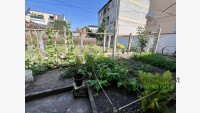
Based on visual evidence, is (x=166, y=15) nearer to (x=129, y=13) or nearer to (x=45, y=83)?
(x=129, y=13)

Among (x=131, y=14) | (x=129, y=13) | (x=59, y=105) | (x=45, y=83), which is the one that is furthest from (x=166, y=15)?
(x=45, y=83)

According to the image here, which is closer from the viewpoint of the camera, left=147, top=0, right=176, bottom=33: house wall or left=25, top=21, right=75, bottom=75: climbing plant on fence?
left=25, top=21, right=75, bottom=75: climbing plant on fence

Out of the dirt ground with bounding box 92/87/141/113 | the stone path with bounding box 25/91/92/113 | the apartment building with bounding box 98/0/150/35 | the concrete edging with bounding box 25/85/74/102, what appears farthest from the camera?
the apartment building with bounding box 98/0/150/35

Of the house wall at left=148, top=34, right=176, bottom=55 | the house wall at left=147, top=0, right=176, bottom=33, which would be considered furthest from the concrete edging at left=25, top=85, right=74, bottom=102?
the house wall at left=147, top=0, right=176, bottom=33

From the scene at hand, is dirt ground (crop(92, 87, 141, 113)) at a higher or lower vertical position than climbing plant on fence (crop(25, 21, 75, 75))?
lower

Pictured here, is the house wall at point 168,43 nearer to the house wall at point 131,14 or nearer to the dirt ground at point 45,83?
the dirt ground at point 45,83

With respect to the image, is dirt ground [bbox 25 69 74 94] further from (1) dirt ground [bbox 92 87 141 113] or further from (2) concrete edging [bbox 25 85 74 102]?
(1) dirt ground [bbox 92 87 141 113]

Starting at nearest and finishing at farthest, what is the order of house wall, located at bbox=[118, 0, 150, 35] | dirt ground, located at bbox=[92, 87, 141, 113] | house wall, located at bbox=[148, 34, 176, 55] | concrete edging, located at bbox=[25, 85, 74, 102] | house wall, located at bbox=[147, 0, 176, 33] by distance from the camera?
dirt ground, located at bbox=[92, 87, 141, 113], concrete edging, located at bbox=[25, 85, 74, 102], house wall, located at bbox=[148, 34, 176, 55], house wall, located at bbox=[147, 0, 176, 33], house wall, located at bbox=[118, 0, 150, 35]

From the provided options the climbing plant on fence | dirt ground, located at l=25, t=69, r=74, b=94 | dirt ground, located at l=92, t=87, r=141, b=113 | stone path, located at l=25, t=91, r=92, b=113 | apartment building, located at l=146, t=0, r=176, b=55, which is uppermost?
apartment building, located at l=146, t=0, r=176, b=55

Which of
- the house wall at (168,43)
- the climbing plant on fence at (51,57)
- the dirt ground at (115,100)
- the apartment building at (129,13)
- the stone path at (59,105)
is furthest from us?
the apartment building at (129,13)

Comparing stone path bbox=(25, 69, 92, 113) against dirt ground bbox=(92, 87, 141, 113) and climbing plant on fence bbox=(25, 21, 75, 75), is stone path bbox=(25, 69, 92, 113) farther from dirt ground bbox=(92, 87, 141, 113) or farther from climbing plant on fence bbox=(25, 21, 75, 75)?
climbing plant on fence bbox=(25, 21, 75, 75)

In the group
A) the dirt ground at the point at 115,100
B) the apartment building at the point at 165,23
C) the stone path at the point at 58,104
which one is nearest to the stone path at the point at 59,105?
the stone path at the point at 58,104
